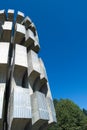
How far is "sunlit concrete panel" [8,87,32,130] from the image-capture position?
737 centimetres

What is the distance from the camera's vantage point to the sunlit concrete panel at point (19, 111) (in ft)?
24.2

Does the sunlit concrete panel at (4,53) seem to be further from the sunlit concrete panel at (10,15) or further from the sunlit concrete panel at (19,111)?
the sunlit concrete panel at (10,15)

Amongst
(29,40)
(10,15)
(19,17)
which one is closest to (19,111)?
(29,40)

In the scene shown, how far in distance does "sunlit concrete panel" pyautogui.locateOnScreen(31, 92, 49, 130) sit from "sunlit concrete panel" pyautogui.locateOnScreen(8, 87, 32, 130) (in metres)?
0.53

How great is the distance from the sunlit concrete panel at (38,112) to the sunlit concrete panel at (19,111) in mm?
531

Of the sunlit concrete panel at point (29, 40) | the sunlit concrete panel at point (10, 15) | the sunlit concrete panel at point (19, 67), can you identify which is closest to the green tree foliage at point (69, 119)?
the sunlit concrete panel at point (29, 40)

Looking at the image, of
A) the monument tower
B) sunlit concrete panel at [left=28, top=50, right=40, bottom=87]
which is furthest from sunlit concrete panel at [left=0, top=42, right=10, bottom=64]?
sunlit concrete panel at [left=28, top=50, right=40, bottom=87]

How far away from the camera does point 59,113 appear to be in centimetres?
2386

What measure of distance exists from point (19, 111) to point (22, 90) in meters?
1.29

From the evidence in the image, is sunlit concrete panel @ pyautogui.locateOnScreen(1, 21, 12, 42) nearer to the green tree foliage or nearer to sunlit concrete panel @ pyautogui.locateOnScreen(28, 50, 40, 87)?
sunlit concrete panel @ pyautogui.locateOnScreen(28, 50, 40, 87)

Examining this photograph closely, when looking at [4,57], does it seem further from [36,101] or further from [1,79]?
[36,101]

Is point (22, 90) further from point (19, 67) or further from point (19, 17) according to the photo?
point (19, 17)

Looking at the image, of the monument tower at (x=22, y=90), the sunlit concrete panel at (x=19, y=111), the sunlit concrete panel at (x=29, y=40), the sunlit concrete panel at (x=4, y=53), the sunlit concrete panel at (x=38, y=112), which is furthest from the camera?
the sunlit concrete panel at (x=29, y=40)

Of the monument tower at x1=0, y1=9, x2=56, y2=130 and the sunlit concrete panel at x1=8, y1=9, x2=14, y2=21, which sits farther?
the sunlit concrete panel at x1=8, y1=9, x2=14, y2=21
